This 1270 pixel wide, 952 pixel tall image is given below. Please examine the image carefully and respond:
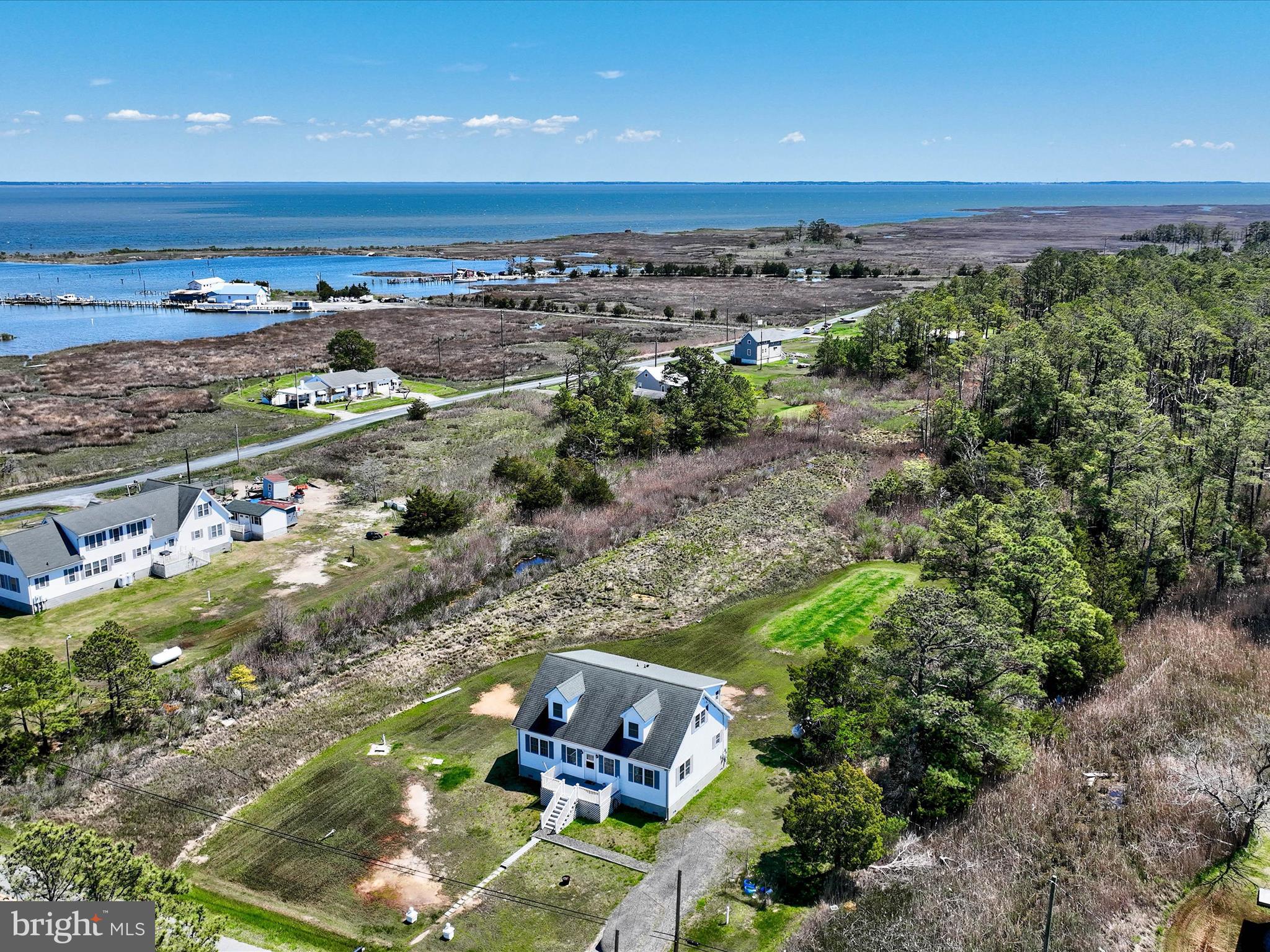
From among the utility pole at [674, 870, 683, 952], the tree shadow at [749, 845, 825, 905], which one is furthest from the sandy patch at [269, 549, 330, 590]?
the tree shadow at [749, 845, 825, 905]

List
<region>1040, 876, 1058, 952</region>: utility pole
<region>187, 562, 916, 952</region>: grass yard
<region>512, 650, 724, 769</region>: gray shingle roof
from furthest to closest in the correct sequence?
<region>512, 650, 724, 769</region>: gray shingle roof
<region>187, 562, 916, 952</region>: grass yard
<region>1040, 876, 1058, 952</region>: utility pole

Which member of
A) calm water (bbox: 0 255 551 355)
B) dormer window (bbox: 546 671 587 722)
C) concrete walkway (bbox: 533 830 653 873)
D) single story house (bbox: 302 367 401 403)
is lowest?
concrete walkway (bbox: 533 830 653 873)

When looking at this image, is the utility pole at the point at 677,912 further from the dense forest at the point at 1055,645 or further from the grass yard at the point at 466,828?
the dense forest at the point at 1055,645

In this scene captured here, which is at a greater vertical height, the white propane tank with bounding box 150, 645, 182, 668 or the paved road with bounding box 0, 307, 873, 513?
the paved road with bounding box 0, 307, 873, 513

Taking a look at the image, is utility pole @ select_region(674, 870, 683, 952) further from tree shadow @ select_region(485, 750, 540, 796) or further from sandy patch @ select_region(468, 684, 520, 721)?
sandy patch @ select_region(468, 684, 520, 721)

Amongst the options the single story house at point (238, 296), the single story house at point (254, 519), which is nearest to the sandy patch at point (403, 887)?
the single story house at point (254, 519)

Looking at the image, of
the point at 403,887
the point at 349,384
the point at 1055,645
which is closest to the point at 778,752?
the point at 1055,645

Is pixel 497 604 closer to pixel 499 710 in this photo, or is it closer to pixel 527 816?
pixel 499 710
